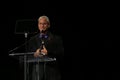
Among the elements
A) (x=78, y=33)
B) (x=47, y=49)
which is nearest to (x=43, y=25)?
(x=47, y=49)

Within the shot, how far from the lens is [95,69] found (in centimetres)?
589

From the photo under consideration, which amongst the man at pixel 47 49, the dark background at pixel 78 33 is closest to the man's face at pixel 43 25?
the man at pixel 47 49

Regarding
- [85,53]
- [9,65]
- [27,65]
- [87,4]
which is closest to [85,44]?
[85,53]

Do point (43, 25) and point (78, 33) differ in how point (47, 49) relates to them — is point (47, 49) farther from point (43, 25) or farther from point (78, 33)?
point (78, 33)

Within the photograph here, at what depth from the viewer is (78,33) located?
5.80m

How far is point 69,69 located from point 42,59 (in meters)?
2.09

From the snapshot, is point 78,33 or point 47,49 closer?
point 47,49

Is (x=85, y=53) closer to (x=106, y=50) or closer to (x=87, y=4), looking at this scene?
(x=106, y=50)

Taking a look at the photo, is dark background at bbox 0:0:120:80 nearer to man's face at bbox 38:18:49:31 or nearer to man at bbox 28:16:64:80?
man at bbox 28:16:64:80

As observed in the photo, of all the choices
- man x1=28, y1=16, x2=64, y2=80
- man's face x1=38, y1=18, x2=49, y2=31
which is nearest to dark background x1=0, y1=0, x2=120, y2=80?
man x1=28, y1=16, x2=64, y2=80

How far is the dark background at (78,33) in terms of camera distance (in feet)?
18.0

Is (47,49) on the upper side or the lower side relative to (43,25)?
lower

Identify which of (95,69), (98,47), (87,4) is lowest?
(95,69)

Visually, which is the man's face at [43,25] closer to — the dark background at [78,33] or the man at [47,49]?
the man at [47,49]
